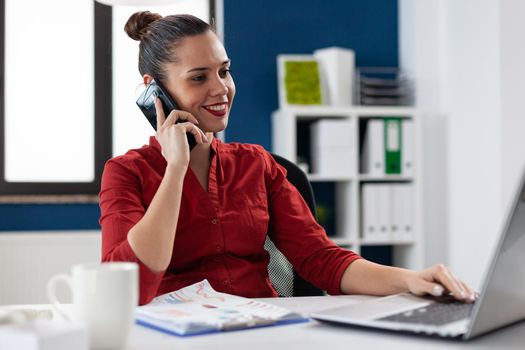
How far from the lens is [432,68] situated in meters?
3.90

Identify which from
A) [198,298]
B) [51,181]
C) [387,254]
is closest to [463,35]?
[387,254]

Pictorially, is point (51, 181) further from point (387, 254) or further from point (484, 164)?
point (484, 164)

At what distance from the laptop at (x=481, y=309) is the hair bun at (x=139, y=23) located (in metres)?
1.04

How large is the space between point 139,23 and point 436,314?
114 centimetres

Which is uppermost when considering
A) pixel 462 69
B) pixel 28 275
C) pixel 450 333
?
pixel 462 69

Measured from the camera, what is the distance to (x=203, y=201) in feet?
5.17

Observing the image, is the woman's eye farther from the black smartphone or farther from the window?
the window

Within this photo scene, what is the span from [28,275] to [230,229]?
2.34 m

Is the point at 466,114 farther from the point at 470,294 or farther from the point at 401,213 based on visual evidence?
the point at 470,294

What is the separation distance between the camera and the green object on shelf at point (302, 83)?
3723 mm

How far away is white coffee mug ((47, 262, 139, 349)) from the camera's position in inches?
32.9

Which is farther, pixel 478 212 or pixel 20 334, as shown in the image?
pixel 478 212

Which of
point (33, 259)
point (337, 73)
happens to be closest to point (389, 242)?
point (337, 73)

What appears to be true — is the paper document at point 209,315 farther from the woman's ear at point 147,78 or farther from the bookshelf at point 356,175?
the bookshelf at point 356,175
